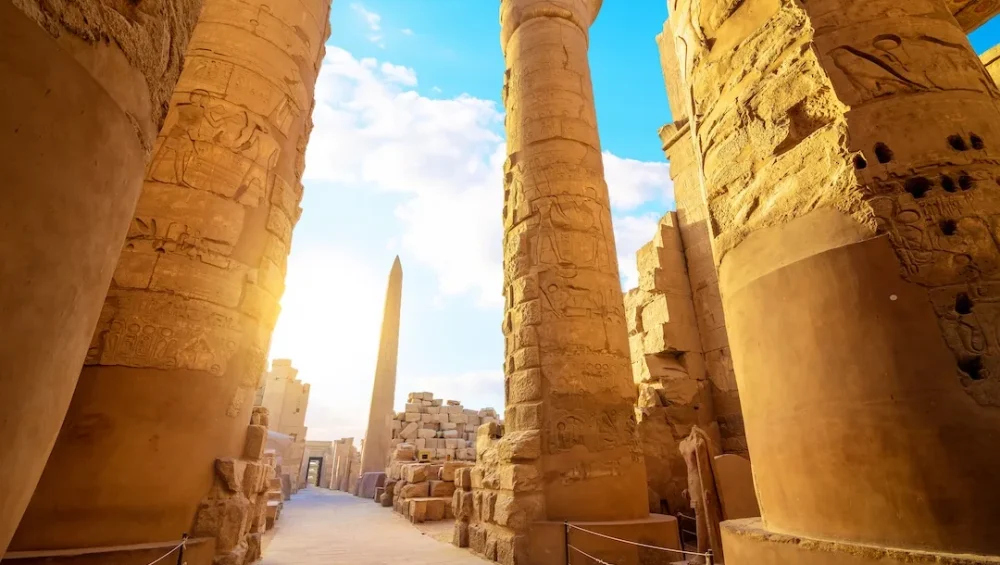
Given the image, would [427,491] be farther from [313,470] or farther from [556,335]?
[313,470]

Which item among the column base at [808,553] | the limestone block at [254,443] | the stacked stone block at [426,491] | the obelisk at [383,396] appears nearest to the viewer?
the column base at [808,553]

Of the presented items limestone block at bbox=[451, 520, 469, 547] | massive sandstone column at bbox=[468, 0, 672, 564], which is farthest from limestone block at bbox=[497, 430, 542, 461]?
limestone block at bbox=[451, 520, 469, 547]

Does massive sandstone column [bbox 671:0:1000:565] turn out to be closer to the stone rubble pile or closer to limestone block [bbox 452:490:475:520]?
limestone block [bbox 452:490:475:520]

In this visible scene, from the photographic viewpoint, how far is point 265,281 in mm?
4211

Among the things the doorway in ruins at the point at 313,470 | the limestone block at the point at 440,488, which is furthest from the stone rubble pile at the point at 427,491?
the doorway in ruins at the point at 313,470

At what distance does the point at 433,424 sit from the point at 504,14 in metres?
12.5

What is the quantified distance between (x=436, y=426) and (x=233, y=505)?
42.4 ft

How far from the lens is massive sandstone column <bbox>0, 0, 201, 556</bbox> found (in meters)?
1.12

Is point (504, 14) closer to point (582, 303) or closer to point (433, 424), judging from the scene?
point (582, 303)

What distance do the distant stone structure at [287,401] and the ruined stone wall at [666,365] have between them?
17936 millimetres

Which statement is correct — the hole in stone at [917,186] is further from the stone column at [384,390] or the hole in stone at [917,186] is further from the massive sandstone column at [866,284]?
the stone column at [384,390]

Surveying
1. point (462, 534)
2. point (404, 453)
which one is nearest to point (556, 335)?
point (462, 534)

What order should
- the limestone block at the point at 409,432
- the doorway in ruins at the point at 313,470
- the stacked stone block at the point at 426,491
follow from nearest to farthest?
the stacked stone block at the point at 426,491 < the limestone block at the point at 409,432 < the doorway in ruins at the point at 313,470

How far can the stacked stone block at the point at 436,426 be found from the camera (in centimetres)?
1524
